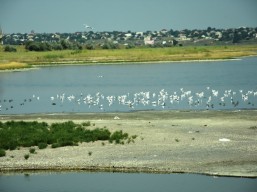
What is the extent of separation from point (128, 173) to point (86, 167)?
209 cm

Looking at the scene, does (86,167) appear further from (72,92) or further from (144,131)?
(72,92)

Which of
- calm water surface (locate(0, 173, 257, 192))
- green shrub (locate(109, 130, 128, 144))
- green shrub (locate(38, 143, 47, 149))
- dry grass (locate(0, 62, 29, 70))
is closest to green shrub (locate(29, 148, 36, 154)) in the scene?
green shrub (locate(38, 143, 47, 149))

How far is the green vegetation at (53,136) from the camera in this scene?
34.5m

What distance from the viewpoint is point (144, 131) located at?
1496 inches

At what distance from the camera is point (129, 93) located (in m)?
68.9

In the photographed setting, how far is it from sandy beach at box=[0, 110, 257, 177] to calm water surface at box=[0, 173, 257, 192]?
0.47 meters

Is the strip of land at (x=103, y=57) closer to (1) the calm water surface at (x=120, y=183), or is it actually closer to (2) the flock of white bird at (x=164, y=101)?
(2) the flock of white bird at (x=164, y=101)

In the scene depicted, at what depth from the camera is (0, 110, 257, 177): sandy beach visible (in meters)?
29.3

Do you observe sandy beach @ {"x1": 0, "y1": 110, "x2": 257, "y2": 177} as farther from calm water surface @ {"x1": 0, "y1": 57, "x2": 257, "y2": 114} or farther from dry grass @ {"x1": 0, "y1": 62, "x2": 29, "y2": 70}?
dry grass @ {"x1": 0, "y1": 62, "x2": 29, "y2": 70}

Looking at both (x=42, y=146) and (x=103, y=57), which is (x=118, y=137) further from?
(x=103, y=57)

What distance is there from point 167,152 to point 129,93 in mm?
37165

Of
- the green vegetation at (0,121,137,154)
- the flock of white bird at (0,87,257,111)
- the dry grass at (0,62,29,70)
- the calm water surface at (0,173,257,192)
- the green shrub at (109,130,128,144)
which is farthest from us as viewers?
the dry grass at (0,62,29,70)

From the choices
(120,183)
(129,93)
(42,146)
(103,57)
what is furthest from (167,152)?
(103,57)

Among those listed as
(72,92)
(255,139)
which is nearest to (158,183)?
(255,139)
